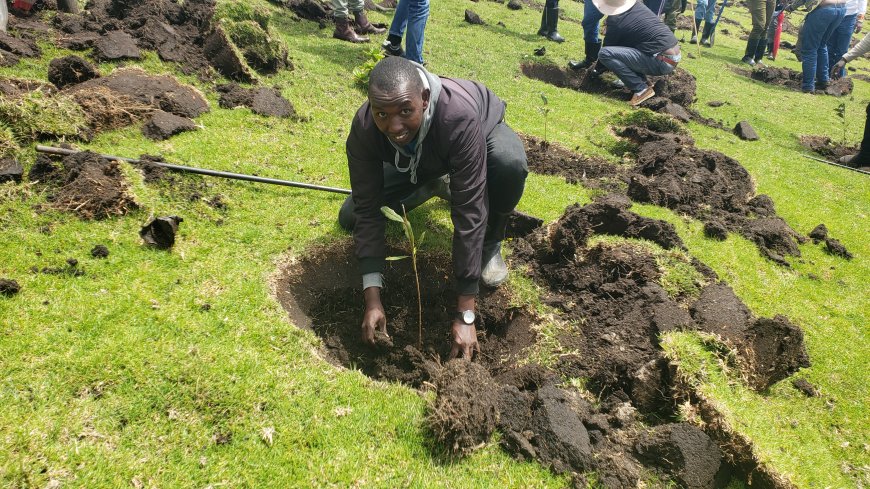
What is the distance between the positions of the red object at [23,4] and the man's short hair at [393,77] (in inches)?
259

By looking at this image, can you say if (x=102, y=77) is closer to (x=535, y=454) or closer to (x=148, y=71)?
(x=148, y=71)

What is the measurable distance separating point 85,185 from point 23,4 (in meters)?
4.67

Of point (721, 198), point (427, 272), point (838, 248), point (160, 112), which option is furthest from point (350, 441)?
point (838, 248)

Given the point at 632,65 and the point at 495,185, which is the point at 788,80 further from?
the point at 495,185

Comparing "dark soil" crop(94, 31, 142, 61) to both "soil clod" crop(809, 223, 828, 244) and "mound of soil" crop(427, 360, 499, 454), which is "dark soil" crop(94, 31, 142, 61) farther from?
"soil clod" crop(809, 223, 828, 244)

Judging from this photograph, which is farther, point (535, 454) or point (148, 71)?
point (148, 71)

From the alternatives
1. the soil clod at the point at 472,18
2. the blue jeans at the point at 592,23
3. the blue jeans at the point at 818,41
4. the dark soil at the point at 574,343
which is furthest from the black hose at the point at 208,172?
the blue jeans at the point at 818,41

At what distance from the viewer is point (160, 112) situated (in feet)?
16.8

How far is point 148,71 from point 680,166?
667 cm

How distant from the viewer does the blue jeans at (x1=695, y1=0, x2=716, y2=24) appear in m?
17.1

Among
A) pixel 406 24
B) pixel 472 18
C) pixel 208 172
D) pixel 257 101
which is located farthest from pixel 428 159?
pixel 472 18

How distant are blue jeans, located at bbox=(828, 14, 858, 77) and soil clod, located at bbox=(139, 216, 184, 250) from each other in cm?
1627

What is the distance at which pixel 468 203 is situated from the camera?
3.26 m

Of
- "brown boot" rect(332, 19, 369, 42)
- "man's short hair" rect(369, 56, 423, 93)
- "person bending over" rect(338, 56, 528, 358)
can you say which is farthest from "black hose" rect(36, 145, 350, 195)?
"brown boot" rect(332, 19, 369, 42)
